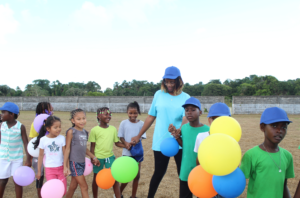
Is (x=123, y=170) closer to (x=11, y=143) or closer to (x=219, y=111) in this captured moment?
(x=219, y=111)

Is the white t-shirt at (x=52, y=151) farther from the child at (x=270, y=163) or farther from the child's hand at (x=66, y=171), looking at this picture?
the child at (x=270, y=163)

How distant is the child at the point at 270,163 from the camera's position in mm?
1979

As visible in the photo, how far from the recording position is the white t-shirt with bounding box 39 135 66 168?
3.01 meters

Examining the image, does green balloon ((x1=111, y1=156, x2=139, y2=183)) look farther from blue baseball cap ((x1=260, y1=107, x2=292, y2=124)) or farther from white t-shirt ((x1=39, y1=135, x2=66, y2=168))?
blue baseball cap ((x1=260, y1=107, x2=292, y2=124))

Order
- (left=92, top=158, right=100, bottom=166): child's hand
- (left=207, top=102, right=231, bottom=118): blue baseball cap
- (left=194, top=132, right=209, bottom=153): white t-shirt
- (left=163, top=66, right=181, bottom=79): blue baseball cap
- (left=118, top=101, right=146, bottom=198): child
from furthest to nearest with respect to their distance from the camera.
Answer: (left=118, top=101, right=146, bottom=198): child
(left=92, top=158, right=100, bottom=166): child's hand
(left=163, top=66, right=181, bottom=79): blue baseball cap
(left=207, top=102, right=231, bottom=118): blue baseball cap
(left=194, top=132, right=209, bottom=153): white t-shirt

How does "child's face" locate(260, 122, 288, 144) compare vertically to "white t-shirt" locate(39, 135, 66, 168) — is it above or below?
above

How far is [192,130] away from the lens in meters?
2.72

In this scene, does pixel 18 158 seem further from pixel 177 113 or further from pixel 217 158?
pixel 217 158

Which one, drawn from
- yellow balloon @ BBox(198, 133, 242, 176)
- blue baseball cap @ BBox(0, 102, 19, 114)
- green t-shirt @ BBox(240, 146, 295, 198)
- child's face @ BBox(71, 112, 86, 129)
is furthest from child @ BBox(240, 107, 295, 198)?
blue baseball cap @ BBox(0, 102, 19, 114)

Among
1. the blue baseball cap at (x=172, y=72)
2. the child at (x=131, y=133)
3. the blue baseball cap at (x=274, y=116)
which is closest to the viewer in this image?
the blue baseball cap at (x=274, y=116)

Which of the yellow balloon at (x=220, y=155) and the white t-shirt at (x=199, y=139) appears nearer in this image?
the yellow balloon at (x=220, y=155)

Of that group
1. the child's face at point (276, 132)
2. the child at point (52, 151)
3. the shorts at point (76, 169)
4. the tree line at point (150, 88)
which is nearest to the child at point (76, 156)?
the shorts at point (76, 169)

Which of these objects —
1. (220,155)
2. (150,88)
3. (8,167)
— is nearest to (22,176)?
(8,167)

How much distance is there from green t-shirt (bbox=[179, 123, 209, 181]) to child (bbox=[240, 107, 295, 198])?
72cm
